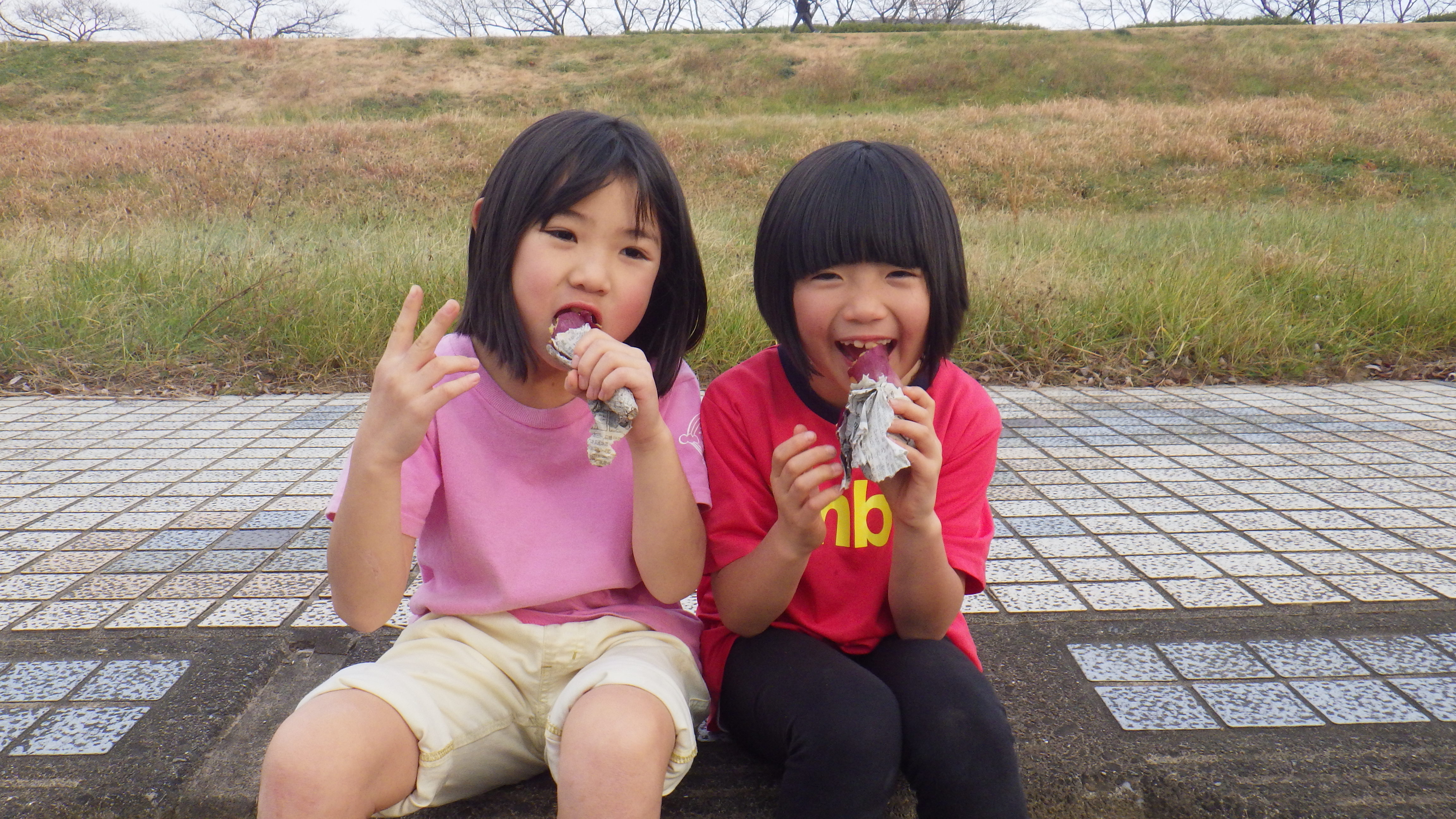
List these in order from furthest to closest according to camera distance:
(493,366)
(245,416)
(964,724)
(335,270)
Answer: (335,270) < (245,416) < (493,366) < (964,724)

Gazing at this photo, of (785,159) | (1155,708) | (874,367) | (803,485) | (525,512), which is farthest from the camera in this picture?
(785,159)

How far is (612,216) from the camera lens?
4.91 feet

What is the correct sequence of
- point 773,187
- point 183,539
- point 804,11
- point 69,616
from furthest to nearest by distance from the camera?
1. point 804,11
2. point 773,187
3. point 183,539
4. point 69,616

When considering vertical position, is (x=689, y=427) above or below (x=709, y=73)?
below

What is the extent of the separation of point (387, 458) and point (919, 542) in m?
0.78

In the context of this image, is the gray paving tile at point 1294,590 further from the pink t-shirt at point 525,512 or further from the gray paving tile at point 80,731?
the gray paving tile at point 80,731

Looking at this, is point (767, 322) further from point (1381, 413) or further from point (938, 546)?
point (1381, 413)

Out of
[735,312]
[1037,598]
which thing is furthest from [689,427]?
[735,312]

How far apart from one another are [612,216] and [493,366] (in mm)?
334

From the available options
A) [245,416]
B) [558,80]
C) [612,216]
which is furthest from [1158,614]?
[558,80]

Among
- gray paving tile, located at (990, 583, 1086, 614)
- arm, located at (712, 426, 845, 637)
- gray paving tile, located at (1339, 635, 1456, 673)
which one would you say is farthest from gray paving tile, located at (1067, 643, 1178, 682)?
arm, located at (712, 426, 845, 637)

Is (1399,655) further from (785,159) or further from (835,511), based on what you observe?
(785,159)

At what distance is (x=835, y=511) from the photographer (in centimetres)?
159

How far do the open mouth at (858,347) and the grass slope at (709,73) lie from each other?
2288 centimetres
